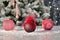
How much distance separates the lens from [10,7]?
105 inches

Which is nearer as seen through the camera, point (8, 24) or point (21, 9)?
point (8, 24)

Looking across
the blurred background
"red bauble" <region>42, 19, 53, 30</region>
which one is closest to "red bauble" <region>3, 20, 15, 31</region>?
"red bauble" <region>42, 19, 53, 30</region>

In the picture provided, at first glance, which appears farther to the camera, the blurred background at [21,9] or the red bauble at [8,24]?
the blurred background at [21,9]

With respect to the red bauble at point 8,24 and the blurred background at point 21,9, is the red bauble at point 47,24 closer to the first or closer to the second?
the red bauble at point 8,24

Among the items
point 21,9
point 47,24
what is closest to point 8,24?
point 47,24

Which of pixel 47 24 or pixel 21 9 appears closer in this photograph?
pixel 47 24

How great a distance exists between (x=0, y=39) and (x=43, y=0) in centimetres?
143

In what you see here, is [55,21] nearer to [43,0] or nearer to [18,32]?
[43,0]

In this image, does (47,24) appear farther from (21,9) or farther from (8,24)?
(21,9)

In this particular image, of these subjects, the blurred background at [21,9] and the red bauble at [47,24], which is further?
the blurred background at [21,9]

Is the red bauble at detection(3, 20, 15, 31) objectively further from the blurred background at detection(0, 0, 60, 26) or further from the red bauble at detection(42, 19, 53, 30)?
the blurred background at detection(0, 0, 60, 26)

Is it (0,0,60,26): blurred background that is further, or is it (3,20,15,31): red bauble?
(0,0,60,26): blurred background

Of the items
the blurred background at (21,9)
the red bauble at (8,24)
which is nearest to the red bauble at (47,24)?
the red bauble at (8,24)

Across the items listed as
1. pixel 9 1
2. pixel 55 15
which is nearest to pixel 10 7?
pixel 9 1
